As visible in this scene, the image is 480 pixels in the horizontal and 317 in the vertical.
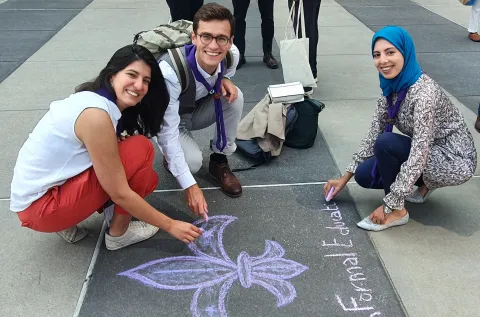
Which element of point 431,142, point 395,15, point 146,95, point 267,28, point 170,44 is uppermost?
point 170,44

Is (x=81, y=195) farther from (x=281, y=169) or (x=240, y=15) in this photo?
(x=240, y=15)

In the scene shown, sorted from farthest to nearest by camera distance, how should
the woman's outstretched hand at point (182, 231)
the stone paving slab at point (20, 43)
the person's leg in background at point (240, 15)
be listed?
the stone paving slab at point (20, 43)
the person's leg in background at point (240, 15)
the woman's outstretched hand at point (182, 231)

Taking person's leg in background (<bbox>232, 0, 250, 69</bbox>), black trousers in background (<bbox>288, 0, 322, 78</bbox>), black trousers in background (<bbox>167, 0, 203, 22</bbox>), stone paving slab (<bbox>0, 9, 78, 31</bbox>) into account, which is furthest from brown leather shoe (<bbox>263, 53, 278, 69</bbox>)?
stone paving slab (<bbox>0, 9, 78, 31</bbox>)

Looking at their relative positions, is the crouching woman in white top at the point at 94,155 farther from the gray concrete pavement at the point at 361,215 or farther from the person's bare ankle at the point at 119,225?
the gray concrete pavement at the point at 361,215

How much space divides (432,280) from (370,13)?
6079 millimetres

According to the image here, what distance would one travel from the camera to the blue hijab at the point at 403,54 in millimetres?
2217

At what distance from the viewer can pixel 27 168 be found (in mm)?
2037

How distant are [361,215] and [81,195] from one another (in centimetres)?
156

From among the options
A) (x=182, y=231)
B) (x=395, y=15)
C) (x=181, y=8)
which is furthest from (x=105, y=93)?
(x=395, y=15)

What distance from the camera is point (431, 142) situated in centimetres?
233

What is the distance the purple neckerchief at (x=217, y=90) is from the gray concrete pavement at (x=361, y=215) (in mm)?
887

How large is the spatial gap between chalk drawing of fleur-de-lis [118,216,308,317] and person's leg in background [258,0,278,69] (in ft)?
9.94

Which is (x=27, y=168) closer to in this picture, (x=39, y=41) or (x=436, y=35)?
(x=39, y=41)

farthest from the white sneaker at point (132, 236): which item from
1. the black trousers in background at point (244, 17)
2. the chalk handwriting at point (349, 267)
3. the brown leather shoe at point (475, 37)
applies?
the brown leather shoe at point (475, 37)
